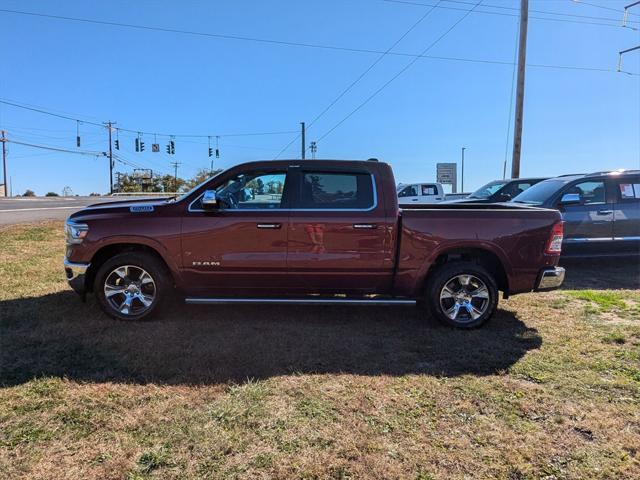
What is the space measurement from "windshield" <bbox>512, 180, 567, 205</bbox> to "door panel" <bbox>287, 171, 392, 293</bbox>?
4740 mm

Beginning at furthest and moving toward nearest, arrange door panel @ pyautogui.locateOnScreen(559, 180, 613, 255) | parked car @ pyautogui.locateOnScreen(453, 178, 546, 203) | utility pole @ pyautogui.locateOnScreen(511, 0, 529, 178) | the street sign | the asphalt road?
the street sign → utility pole @ pyautogui.locateOnScreen(511, 0, 529, 178) → the asphalt road → parked car @ pyautogui.locateOnScreen(453, 178, 546, 203) → door panel @ pyautogui.locateOnScreen(559, 180, 613, 255)

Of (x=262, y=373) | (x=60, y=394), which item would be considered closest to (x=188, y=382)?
(x=262, y=373)

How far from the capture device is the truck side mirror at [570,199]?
8.11 metres

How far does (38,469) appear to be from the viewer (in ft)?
8.75

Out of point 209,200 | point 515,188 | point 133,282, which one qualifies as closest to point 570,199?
point 515,188

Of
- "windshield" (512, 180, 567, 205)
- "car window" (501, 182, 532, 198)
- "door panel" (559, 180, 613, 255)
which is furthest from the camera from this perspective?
"car window" (501, 182, 532, 198)

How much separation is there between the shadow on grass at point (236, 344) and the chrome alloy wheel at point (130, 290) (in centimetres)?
20

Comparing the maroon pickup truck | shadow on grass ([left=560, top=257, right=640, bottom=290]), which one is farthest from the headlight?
shadow on grass ([left=560, top=257, right=640, bottom=290])

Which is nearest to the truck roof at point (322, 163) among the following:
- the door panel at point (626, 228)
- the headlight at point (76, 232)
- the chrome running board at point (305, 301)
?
the chrome running board at point (305, 301)

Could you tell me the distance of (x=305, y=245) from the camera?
514 centimetres

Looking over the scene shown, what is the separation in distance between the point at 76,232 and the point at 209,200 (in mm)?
1592

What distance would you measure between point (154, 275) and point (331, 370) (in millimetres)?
2320

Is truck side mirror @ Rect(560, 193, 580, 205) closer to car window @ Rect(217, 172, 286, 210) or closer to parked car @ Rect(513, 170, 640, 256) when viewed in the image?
parked car @ Rect(513, 170, 640, 256)

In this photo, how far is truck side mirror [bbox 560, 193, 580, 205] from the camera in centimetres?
811
